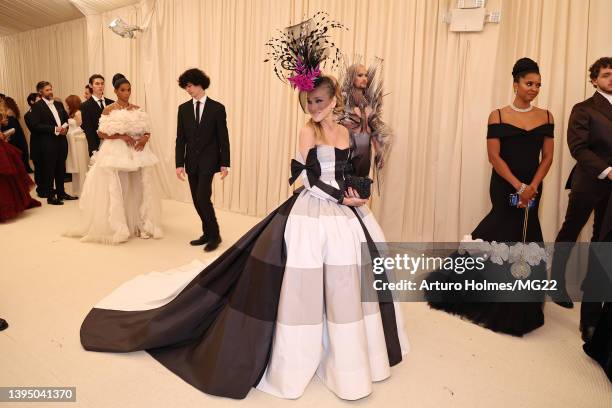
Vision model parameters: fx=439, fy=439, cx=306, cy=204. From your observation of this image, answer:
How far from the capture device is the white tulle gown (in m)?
4.38

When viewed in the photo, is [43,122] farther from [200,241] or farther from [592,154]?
[592,154]

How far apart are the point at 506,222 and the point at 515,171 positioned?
0.36 meters

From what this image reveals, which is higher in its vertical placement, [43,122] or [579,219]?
[43,122]

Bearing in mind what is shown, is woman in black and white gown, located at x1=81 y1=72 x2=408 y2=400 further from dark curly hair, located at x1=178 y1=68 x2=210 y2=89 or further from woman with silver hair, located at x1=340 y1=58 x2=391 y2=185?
dark curly hair, located at x1=178 y1=68 x2=210 y2=89

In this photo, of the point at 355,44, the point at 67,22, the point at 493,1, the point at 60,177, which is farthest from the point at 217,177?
the point at 67,22

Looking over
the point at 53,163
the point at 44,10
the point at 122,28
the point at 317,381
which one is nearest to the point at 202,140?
the point at 317,381

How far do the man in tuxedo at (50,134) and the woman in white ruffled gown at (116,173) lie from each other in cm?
220

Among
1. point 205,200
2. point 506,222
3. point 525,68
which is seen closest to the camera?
point 525,68

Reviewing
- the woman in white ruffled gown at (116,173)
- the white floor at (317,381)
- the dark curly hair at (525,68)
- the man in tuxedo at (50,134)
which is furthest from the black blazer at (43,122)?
the dark curly hair at (525,68)

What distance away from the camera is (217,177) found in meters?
6.54

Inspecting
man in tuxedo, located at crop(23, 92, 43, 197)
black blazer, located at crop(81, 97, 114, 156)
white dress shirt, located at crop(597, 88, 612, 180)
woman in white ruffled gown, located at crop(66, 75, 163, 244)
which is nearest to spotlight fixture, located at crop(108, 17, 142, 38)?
man in tuxedo, located at crop(23, 92, 43, 197)

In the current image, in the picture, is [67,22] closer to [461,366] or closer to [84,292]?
[84,292]

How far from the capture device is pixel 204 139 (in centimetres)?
421

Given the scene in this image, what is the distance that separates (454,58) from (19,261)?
4.34 m
